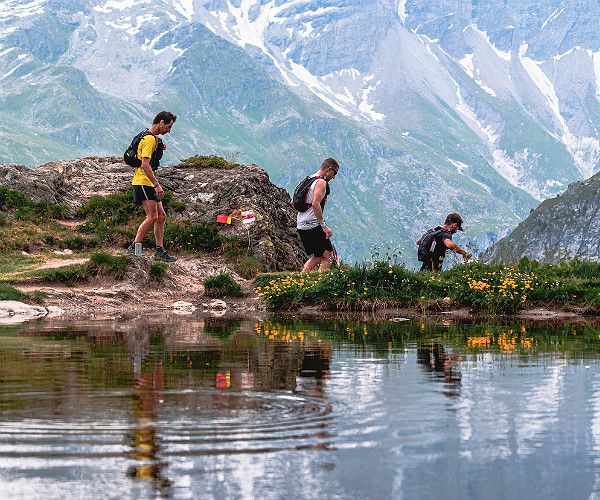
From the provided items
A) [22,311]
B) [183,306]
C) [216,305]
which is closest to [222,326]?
[22,311]

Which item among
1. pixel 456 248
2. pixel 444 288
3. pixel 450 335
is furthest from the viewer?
pixel 456 248

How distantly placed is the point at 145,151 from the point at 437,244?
627 cm

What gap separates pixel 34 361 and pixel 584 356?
19.4 ft

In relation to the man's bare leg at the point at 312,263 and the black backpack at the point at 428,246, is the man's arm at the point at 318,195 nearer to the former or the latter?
the man's bare leg at the point at 312,263

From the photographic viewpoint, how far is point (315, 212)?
76.8ft

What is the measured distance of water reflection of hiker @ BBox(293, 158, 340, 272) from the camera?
23344 millimetres

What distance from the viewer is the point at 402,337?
53.4 feet

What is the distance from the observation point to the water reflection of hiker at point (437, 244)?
24609 mm

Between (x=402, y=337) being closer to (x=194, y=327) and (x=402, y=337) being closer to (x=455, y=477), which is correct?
(x=194, y=327)

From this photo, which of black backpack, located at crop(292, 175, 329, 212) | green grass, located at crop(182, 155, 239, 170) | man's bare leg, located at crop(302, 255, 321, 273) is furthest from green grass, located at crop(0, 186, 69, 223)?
black backpack, located at crop(292, 175, 329, 212)

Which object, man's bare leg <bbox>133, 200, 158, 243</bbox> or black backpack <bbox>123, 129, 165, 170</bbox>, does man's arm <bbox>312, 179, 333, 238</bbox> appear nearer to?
black backpack <bbox>123, 129, 165, 170</bbox>

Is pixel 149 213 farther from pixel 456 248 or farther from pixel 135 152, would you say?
pixel 456 248

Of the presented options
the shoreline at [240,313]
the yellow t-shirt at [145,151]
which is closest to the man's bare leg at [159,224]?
the yellow t-shirt at [145,151]

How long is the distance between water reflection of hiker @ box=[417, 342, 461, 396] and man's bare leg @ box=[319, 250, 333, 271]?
9.39 meters
